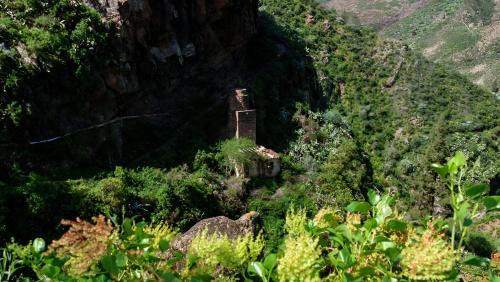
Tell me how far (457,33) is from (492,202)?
9296 centimetres

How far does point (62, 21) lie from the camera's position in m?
17.7

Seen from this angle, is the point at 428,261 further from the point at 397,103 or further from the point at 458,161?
the point at 397,103

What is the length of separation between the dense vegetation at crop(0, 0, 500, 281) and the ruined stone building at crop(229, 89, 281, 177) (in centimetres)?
43

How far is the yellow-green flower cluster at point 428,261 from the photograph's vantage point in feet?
6.86

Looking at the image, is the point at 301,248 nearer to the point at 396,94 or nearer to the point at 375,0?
the point at 396,94

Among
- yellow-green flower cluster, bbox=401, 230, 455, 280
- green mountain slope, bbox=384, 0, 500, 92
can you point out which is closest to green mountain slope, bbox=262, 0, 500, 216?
yellow-green flower cluster, bbox=401, 230, 455, 280

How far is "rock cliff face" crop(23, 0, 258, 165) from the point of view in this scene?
17609 millimetres

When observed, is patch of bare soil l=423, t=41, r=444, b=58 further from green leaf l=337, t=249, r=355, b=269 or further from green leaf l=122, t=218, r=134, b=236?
green leaf l=122, t=218, r=134, b=236

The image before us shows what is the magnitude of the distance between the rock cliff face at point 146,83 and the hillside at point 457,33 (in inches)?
2058

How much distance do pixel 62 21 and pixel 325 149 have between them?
46.8 feet

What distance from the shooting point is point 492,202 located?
217 centimetres

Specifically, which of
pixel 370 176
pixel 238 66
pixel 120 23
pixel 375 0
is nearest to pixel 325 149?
A: pixel 370 176

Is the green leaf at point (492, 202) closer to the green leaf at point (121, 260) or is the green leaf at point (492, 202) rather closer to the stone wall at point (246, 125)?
the green leaf at point (121, 260)

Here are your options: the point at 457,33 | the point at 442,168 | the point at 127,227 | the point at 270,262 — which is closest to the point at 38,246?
A: the point at 127,227
